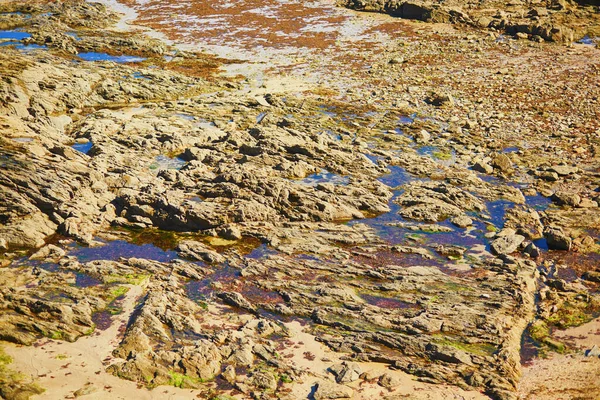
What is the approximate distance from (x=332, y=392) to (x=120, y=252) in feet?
58.2

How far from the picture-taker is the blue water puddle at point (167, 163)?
139ft

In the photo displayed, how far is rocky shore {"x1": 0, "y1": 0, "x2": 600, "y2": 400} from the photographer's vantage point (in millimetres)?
23141

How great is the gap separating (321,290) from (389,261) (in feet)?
18.4

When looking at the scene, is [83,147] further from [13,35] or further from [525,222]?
[13,35]

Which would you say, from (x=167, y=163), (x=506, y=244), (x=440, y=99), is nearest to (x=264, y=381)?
(x=506, y=244)

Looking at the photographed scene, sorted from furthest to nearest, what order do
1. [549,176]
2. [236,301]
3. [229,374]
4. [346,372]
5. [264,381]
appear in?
[549,176] < [236,301] < [346,372] < [229,374] < [264,381]

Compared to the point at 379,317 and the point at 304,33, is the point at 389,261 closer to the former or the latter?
the point at 379,317

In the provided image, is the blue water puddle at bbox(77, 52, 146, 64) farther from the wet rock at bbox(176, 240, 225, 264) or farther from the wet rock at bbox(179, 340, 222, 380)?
the wet rock at bbox(179, 340, 222, 380)

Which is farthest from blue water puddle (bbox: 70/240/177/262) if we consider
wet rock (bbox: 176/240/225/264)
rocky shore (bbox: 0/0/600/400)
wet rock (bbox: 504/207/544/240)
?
wet rock (bbox: 504/207/544/240)

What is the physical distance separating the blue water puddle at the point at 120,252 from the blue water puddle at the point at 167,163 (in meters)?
11.1

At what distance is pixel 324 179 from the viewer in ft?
134

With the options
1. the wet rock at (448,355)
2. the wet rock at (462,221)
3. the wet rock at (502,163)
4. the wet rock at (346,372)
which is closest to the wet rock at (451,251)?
the wet rock at (462,221)

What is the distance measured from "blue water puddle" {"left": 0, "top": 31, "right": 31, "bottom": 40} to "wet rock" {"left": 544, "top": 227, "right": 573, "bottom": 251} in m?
80.6

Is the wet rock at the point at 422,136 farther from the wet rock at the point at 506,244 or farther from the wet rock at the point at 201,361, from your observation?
the wet rock at the point at 201,361
